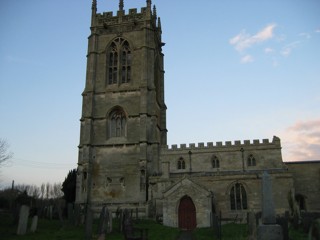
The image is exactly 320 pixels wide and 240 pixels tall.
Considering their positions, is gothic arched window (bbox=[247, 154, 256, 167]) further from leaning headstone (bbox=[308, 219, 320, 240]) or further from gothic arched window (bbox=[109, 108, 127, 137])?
leaning headstone (bbox=[308, 219, 320, 240])

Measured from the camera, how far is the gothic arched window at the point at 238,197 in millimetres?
30125

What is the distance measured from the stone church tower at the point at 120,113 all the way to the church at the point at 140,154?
0.09m

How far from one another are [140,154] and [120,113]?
5421mm

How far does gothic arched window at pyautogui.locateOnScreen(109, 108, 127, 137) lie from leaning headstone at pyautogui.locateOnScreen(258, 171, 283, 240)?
27.4 m

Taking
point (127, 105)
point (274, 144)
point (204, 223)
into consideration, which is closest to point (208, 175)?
point (204, 223)

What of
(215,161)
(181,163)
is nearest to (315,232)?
(215,161)

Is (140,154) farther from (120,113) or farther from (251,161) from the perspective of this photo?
(251,161)

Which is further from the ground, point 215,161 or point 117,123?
point 117,123

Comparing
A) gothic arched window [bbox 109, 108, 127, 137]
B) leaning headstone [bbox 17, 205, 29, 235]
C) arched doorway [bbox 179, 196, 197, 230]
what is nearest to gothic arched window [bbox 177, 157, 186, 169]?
gothic arched window [bbox 109, 108, 127, 137]

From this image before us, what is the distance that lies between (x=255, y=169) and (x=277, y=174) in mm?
5157

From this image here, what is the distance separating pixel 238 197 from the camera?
3052 centimetres

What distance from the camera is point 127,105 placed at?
121 feet

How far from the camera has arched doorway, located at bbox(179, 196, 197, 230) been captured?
2759 centimetres

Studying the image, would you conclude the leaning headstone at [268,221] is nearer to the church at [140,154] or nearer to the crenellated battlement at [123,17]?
the church at [140,154]
